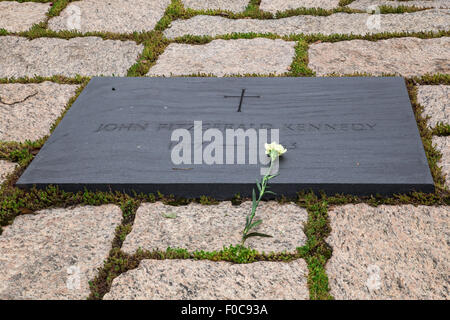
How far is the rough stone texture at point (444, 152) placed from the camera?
1829 mm

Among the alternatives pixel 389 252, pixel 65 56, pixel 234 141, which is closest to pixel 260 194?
pixel 234 141

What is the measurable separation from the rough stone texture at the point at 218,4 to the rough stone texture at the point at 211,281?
7.80 feet

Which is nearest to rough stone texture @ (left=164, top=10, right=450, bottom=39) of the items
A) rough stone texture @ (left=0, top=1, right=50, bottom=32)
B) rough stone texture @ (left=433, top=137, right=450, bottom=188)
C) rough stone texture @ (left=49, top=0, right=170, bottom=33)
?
rough stone texture @ (left=49, top=0, right=170, bottom=33)

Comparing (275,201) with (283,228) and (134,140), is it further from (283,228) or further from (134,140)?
(134,140)

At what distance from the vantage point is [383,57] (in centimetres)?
267

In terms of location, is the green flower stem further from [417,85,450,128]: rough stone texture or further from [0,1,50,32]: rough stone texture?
[0,1,50,32]: rough stone texture

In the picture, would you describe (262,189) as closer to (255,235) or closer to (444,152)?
(255,235)

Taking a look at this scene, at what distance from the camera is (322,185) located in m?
1.72

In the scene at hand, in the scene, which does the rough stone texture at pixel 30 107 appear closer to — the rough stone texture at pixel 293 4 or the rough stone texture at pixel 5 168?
the rough stone texture at pixel 5 168

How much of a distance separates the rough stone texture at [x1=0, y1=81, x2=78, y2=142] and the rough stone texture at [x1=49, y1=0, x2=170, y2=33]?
812 millimetres

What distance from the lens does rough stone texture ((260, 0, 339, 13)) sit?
3368 millimetres

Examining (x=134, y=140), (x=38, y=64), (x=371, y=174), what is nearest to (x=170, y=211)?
(x=134, y=140)

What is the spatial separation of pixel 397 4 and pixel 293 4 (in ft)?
2.45
